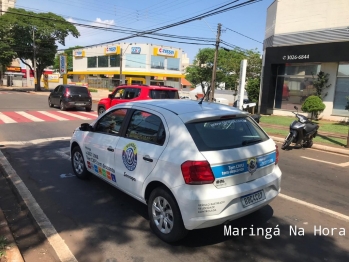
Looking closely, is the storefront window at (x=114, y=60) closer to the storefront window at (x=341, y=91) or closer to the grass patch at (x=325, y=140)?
the storefront window at (x=341, y=91)

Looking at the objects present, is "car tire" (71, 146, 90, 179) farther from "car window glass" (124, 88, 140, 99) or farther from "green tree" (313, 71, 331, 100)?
"green tree" (313, 71, 331, 100)

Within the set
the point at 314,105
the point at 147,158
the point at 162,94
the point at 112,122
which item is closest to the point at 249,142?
the point at 147,158

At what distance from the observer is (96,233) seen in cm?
371

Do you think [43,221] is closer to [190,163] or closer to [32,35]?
[190,163]

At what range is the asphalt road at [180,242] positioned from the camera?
3.30 metres

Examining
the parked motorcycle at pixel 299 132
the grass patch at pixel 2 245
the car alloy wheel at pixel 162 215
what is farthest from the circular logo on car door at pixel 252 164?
the parked motorcycle at pixel 299 132

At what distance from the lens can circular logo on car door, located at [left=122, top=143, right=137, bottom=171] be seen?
3.88 metres

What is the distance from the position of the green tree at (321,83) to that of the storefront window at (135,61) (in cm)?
3795

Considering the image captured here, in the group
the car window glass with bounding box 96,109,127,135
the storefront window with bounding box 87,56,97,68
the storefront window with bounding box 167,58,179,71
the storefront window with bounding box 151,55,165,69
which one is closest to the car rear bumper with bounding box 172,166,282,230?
the car window glass with bounding box 96,109,127,135

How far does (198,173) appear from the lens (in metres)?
3.13

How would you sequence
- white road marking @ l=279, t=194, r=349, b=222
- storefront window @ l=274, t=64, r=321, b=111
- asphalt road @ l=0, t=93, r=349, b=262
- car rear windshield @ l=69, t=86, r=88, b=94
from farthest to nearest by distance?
storefront window @ l=274, t=64, r=321, b=111 → car rear windshield @ l=69, t=86, r=88, b=94 → white road marking @ l=279, t=194, r=349, b=222 → asphalt road @ l=0, t=93, r=349, b=262

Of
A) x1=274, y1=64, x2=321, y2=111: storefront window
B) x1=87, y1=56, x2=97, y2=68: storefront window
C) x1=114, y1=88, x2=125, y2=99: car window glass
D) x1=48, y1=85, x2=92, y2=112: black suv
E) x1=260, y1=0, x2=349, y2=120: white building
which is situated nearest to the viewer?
x1=114, y1=88, x2=125, y2=99: car window glass

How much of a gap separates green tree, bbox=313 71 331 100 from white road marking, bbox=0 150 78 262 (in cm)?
1622

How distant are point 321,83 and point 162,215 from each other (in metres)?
16.2
